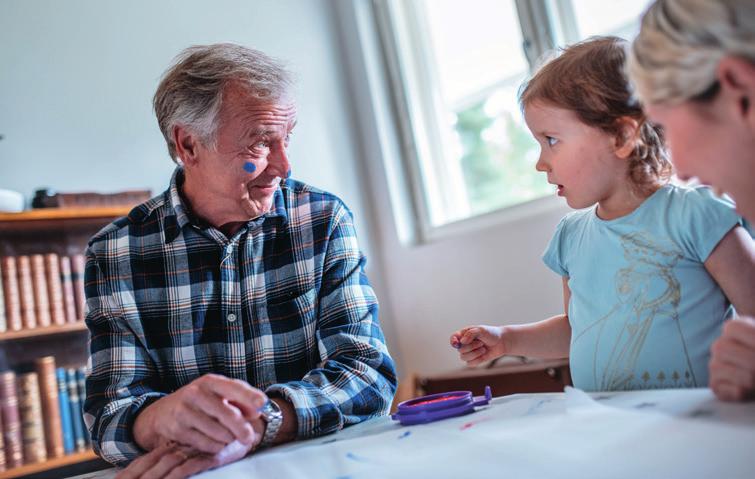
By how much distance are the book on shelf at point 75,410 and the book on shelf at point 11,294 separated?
9.9 inches

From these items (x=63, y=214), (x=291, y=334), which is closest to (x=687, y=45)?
(x=291, y=334)

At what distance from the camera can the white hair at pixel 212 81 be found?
1.54m

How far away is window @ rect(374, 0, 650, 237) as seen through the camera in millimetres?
3178

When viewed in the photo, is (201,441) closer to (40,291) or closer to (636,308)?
(636,308)

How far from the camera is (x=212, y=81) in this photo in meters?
1.54

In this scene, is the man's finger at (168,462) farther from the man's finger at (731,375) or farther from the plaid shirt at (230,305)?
the man's finger at (731,375)

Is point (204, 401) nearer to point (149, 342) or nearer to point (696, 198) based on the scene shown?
point (149, 342)

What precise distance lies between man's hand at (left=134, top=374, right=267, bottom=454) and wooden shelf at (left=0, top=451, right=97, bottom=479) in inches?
67.6

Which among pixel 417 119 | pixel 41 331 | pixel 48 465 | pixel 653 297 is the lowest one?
pixel 48 465

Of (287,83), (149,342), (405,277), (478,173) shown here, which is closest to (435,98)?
(478,173)

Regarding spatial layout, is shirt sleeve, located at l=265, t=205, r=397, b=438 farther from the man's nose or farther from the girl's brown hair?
the girl's brown hair

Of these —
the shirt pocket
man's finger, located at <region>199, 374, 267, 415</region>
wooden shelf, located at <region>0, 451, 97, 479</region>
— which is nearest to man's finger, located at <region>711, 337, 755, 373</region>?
man's finger, located at <region>199, 374, 267, 415</region>

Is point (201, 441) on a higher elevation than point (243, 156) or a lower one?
lower

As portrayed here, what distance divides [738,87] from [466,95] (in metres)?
2.91
